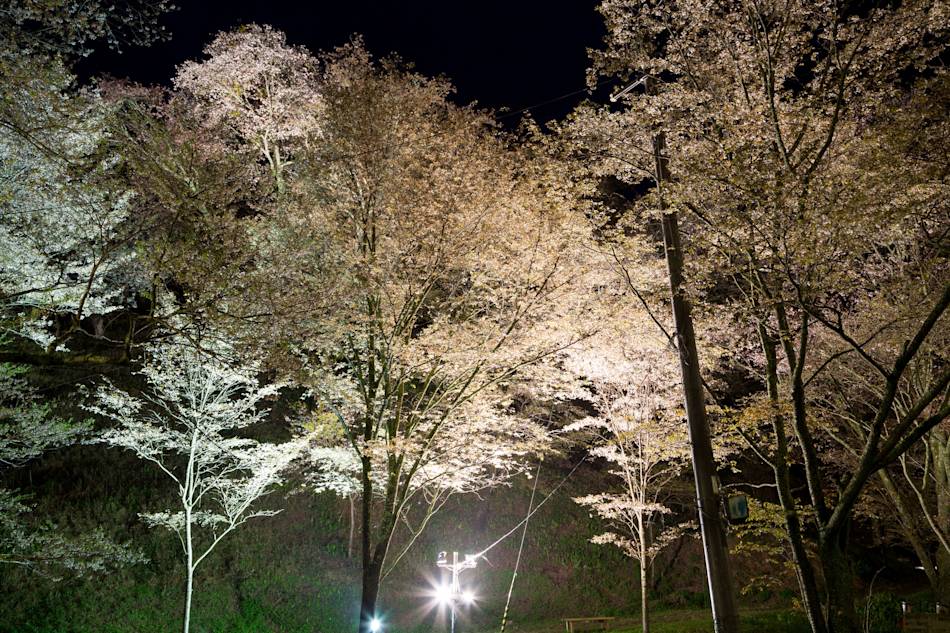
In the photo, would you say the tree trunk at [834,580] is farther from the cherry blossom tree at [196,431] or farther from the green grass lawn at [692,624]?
the cherry blossom tree at [196,431]

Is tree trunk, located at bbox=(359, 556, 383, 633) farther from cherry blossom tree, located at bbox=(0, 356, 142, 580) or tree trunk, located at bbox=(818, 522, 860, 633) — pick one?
tree trunk, located at bbox=(818, 522, 860, 633)

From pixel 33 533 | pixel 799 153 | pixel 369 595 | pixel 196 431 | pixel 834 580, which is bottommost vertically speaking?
pixel 369 595

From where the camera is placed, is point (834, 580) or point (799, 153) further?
point (799, 153)

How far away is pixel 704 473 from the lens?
5.43m

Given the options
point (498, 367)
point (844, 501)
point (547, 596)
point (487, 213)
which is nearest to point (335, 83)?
point (487, 213)

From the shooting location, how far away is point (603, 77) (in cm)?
778

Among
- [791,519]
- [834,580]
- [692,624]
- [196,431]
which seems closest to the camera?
[834,580]

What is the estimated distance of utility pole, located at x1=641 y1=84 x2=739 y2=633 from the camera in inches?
198

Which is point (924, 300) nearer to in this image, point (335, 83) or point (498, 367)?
point (498, 367)

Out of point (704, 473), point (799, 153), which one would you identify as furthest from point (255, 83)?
point (704, 473)

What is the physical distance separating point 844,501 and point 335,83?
9447 mm

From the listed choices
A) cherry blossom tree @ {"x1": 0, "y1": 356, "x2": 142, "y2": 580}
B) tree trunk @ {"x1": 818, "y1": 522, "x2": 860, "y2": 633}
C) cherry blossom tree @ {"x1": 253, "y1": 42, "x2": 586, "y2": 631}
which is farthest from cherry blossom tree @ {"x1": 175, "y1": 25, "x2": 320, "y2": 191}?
tree trunk @ {"x1": 818, "y1": 522, "x2": 860, "y2": 633}

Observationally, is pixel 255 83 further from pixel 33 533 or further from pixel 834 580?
pixel 834 580

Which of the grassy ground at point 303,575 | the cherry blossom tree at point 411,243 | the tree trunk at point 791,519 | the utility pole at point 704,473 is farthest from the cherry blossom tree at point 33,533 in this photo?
the tree trunk at point 791,519
